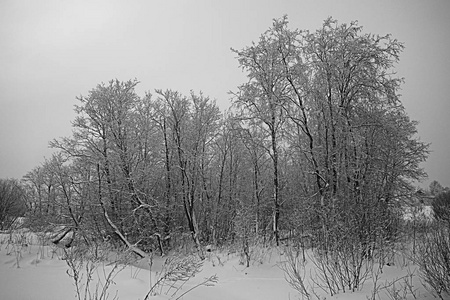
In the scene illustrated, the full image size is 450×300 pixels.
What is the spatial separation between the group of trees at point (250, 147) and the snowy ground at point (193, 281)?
1631 millimetres

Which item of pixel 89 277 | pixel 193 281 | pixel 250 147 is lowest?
Result: pixel 193 281

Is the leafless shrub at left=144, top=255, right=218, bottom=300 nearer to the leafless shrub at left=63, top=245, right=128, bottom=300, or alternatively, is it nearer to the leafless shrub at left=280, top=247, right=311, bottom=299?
the leafless shrub at left=63, top=245, right=128, bottom=300

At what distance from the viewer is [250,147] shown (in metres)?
17.3

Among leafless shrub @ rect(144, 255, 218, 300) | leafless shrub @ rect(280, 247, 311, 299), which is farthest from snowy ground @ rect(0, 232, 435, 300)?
leafless shrub @ rect(280, 247, 311, 299)

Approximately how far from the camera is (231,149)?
1805cm

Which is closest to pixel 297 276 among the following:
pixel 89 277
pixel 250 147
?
pixel 89 277

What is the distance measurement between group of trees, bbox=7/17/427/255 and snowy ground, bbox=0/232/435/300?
163 centimetres

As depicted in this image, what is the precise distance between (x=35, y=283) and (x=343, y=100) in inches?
514

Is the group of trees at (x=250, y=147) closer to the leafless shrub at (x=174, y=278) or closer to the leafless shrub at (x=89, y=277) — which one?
the leafless shrub at (x=174, y=278)

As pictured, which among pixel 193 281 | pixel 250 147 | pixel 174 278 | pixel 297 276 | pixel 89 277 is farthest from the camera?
pixel 250 147

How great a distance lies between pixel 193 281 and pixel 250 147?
9733mm

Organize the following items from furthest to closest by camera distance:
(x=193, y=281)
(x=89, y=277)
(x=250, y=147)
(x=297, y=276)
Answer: (x=250, y=147) → (x=193, y=281) → (x=297, y=276) → (x=89, y=277)

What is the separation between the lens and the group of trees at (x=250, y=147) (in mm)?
12109

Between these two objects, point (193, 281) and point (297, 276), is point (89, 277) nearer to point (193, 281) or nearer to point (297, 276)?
point (297, 276)
